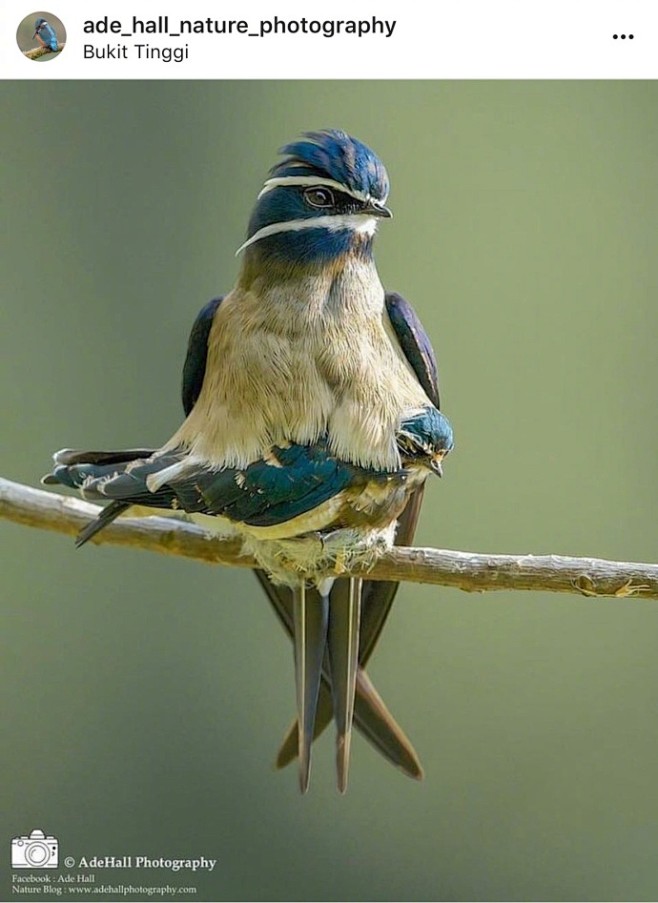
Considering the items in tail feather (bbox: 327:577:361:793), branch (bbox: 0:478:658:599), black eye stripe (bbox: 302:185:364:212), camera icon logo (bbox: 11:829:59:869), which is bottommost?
camera icon logo (bbox: 11:829:59:869)

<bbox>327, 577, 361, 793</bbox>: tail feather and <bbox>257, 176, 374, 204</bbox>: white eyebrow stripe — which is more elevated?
<bbox>257, 176, 374, 204</bbox>: white eyebrow stripe

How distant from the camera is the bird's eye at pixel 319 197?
1015mm

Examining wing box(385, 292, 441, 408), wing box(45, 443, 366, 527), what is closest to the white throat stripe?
wing box(385, 292, 441, 408)

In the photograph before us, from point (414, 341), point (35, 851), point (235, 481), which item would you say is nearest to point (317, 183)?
point (414, 341)

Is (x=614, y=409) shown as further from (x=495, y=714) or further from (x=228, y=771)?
(x=228, y=771)

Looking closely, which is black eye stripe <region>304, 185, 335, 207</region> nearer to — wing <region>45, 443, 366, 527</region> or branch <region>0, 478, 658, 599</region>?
wing <region>45, 443, 366, 527</region>

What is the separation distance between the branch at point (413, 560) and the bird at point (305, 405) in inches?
→ 1.6

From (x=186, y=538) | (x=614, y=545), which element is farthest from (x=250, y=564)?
(x=614, y=545)

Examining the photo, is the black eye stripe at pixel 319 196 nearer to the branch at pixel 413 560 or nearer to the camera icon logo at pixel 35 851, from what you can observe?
the branch at pixel 413 560

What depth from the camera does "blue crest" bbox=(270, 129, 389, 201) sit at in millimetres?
1003
